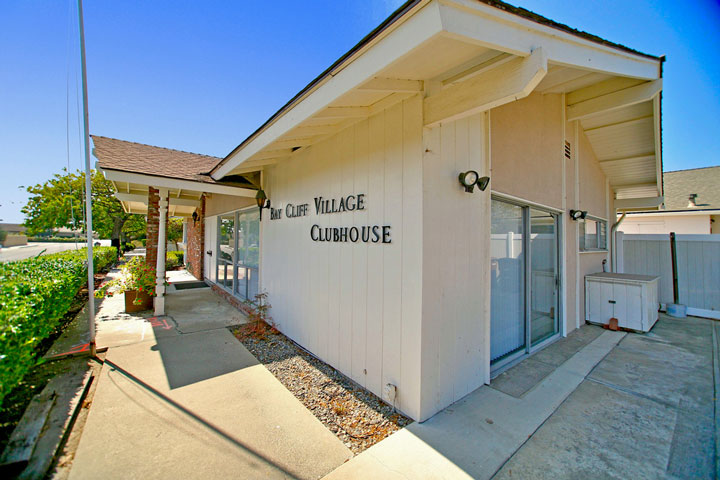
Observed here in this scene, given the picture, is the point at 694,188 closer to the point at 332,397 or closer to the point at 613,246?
the point at 613,246

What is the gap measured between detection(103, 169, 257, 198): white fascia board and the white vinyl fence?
33.3ft

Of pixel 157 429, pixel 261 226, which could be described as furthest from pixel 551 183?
pixel 157 429

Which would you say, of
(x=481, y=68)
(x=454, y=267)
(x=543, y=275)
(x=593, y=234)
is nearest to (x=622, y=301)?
(x=593, y=234)

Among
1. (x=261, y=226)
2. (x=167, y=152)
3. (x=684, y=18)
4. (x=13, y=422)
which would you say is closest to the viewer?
(x=13, y=422)

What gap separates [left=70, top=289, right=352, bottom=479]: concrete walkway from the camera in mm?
2023

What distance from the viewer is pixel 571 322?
5.28 m

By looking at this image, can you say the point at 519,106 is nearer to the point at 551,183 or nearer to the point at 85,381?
the point at 551,183

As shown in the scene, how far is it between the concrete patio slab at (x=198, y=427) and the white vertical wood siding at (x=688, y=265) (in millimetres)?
9431

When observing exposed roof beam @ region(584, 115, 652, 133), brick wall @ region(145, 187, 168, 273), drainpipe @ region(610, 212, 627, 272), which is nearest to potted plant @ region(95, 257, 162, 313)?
brick wall @ region(145, 187, 168, 273)

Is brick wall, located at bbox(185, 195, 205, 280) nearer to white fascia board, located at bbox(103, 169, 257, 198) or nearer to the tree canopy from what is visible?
white fascia board, located at bbox(103, 169, 257, 198)

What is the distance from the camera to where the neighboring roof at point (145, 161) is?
5.06 metres

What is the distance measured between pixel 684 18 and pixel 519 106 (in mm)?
3499

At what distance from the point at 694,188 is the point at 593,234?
486 inches

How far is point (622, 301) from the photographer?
17.8ft
